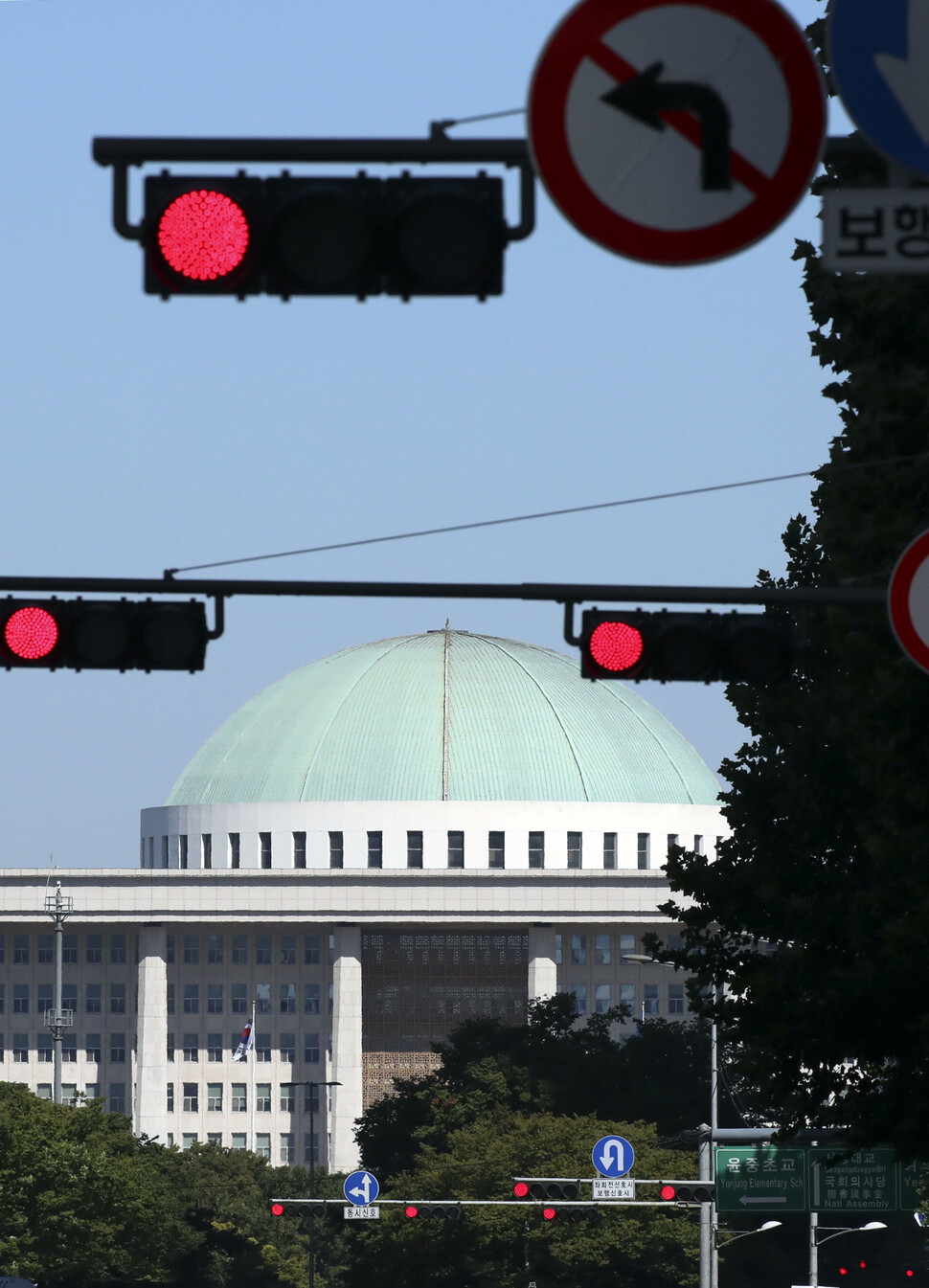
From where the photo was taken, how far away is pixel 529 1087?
10200 cm

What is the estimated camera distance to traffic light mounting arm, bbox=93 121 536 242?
9.09m

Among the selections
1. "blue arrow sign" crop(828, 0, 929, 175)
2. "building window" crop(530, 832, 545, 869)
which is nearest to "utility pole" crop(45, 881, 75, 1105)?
"building window" crop(530, 832, 545, 869)

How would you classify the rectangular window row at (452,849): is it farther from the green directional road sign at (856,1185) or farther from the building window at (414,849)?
the green directional road sign at (856,1185)

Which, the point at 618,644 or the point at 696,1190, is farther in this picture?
the point at 696,1190

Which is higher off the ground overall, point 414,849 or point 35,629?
point 414,849

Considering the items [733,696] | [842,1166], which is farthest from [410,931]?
[733,696]

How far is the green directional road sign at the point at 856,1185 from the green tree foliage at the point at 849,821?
13.7m

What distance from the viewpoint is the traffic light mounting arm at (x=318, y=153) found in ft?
29.8

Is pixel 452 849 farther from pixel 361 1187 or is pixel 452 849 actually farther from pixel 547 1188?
pixel 547 1188

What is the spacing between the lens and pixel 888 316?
23.3m

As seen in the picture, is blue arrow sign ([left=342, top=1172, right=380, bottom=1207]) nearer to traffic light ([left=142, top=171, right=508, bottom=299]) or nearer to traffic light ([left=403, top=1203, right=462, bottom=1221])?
traffic light ([left=403, top=1203, right=462, bottom=1221])

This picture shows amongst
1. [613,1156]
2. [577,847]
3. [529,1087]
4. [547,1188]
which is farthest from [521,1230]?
[577,847]

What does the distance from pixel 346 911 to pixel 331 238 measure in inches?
6662

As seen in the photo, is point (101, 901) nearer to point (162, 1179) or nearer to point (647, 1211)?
point (162, 1179)
